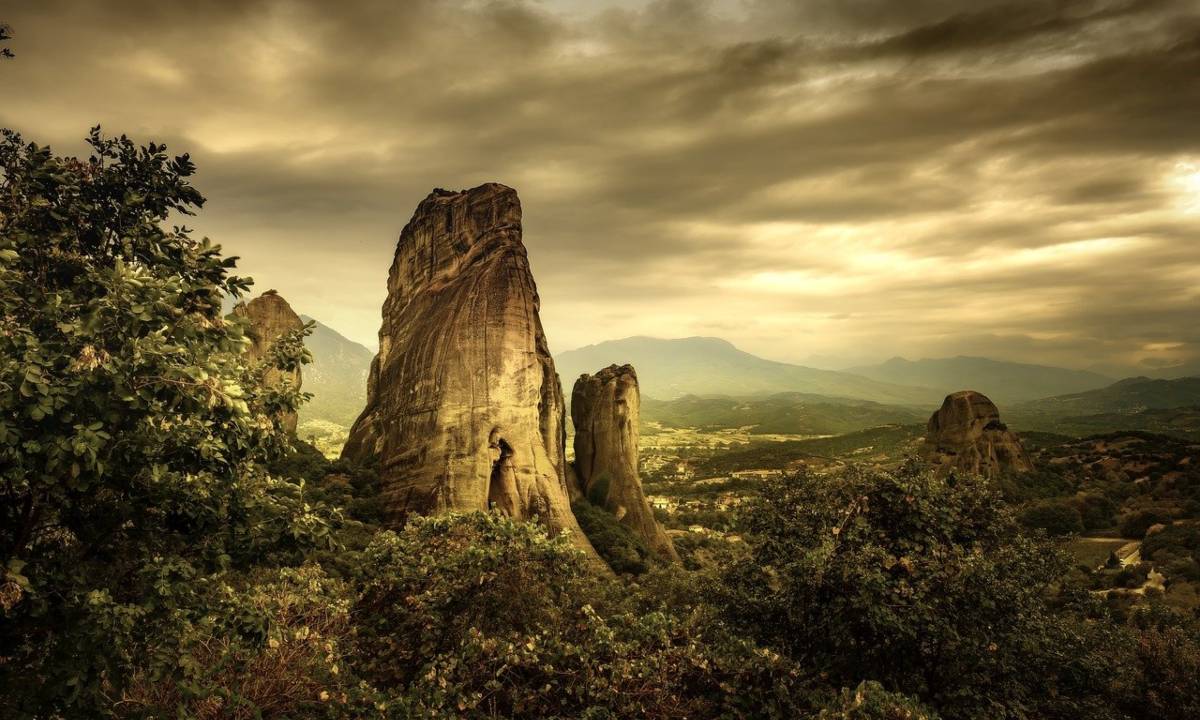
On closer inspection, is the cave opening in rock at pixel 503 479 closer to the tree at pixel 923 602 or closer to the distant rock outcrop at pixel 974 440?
the tree at pixel 923 602

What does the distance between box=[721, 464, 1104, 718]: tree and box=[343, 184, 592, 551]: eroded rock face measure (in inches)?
880

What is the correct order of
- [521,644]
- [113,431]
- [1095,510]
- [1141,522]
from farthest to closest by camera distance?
[1095,510] → [1141,522] → [521,644] → [113,431]

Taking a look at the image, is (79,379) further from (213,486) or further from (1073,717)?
(1073,717)

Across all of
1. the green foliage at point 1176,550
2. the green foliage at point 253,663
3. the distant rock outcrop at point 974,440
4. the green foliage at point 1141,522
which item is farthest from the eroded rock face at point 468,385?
the distant rock outcrop at point 974,440

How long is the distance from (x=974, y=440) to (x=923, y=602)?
83.0 meters

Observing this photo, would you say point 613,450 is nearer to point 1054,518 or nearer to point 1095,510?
point 1054,518

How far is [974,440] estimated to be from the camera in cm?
7856

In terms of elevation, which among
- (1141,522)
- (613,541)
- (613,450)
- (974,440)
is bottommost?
(1141,522)

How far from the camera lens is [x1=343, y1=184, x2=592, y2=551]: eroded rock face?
34.1m

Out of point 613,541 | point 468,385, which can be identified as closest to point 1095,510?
point 613,541

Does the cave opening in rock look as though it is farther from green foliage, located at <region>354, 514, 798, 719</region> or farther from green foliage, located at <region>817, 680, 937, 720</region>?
green foliage, located at <region>817, 680, 937, 720</region>

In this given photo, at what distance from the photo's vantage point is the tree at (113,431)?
20.3 ft

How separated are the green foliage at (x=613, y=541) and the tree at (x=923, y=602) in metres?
26.4

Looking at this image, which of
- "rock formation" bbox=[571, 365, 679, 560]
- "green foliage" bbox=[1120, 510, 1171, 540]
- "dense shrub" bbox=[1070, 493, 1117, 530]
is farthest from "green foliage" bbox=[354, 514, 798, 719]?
"dense shrub" bbox=[1070, 493, 1117, 530]
